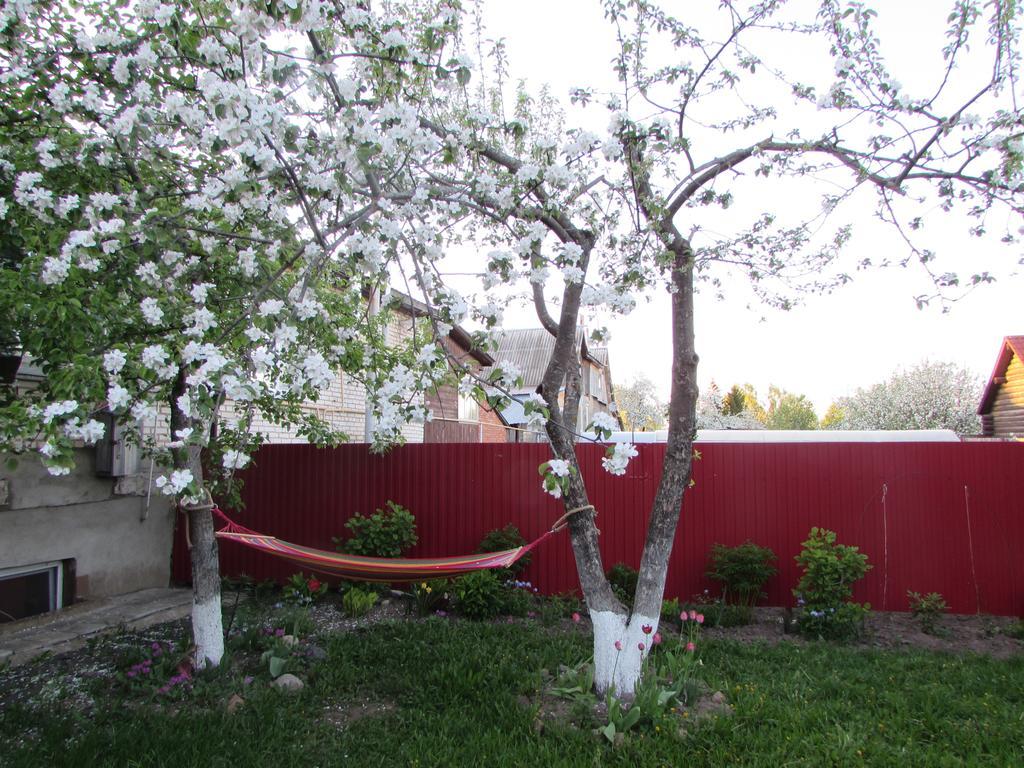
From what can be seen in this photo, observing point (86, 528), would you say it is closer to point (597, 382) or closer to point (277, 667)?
point (277, 667)

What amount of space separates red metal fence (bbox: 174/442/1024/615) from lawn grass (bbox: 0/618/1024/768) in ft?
4.42

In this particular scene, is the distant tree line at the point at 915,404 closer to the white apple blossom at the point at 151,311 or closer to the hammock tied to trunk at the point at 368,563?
the hammock tied to trunk at the point at 368,563

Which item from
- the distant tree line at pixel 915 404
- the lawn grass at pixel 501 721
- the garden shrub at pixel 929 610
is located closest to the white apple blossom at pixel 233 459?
the lawn grass at pixel 501 721

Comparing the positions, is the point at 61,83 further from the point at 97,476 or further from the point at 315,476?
the point at 315,476

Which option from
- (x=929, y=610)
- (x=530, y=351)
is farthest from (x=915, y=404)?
(x=929, y=610)

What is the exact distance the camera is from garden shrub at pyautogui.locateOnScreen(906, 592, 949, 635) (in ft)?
17.3

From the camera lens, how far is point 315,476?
6934 millimetres

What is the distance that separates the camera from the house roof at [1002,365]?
13891 mm

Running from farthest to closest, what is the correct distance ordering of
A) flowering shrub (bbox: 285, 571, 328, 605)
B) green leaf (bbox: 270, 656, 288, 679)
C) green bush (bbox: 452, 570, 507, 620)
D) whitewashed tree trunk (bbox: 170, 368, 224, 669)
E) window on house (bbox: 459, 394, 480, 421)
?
window on house (bbox: 459, 394, 480, 421) < flowering shrub (bbox: 285, 571, 328, 605) < green bush (bbox: 452, 570, 507, 620) < whitewashed tree trunk (bbox: 170, 368, 224, 669) < green leaf (bbox: 270, 656, 288, 679)

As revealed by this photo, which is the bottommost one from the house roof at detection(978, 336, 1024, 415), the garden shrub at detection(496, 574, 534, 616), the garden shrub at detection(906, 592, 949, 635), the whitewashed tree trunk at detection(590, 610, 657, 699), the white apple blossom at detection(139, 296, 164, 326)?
the garden shrub at detection(906, 592, 949, 635)

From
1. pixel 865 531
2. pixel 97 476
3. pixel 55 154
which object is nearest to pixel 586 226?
pixel 55 154

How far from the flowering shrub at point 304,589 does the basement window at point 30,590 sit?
6.06ft

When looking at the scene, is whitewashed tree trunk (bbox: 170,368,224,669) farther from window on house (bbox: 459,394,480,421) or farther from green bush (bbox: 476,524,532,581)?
window on house (bbox: 459,394,480,421)

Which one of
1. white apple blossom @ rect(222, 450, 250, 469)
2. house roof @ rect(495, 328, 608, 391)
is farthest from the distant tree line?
white apple blossom @ rect(222, 450, 250, 469)
